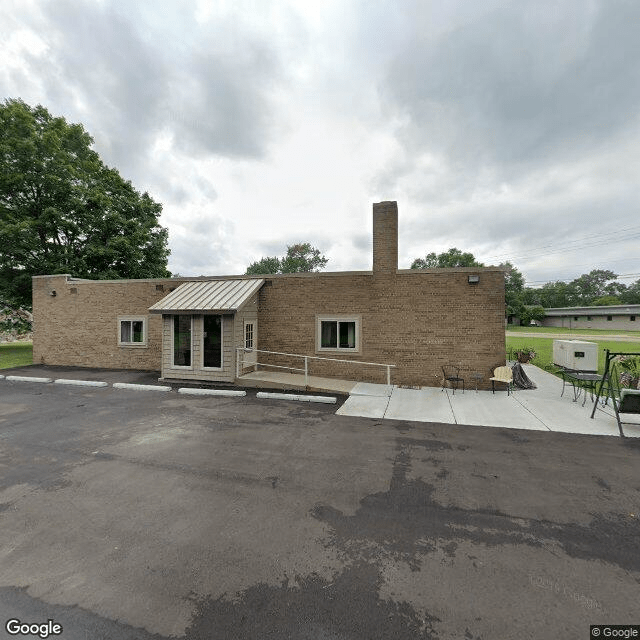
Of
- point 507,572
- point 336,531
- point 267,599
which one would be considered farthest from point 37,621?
point 507,572

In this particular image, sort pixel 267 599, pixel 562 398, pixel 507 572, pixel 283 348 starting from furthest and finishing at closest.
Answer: pixel 283 348 < pixel 562 398 < pixel 507 572 < pixel 267 599

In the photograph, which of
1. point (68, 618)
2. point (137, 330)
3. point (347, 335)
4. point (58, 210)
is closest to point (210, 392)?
point (347, 335)

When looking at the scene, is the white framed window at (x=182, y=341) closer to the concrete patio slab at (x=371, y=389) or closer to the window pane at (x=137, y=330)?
the window pane at (x=137, y=330)

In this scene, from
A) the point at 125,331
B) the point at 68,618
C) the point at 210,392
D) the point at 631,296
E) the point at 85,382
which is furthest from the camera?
the point at 631,296

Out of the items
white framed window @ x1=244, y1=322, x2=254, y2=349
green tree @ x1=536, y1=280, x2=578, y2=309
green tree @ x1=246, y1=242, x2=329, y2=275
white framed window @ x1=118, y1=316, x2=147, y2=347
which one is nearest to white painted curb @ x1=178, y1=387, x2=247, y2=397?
white framed window @ x1=244, y1=322, x2=254, y2=349

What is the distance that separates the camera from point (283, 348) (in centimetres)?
1360

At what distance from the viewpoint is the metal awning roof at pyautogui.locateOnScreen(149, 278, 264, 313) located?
12.4m

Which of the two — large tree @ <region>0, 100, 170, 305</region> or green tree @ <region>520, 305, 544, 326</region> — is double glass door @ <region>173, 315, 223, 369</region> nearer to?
large tree @ <region>0, 100, 170, 305</region>

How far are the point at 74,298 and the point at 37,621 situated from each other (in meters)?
18.1

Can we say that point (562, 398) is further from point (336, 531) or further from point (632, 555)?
point (336, 531)

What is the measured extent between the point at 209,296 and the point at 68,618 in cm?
1154

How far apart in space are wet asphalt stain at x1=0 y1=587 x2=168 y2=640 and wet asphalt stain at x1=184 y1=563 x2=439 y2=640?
48cm

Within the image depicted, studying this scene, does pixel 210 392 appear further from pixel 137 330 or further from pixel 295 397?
pixel 137 330

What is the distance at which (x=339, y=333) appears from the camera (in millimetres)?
12977
